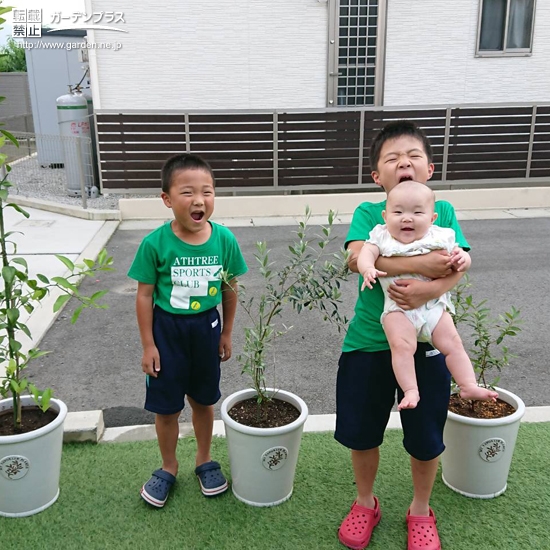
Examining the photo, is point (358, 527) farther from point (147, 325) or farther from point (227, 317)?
point (147, 325)

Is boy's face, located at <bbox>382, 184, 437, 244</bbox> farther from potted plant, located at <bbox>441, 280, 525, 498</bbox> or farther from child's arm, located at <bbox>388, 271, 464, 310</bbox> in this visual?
potted plant, located at <bbox>441, 280, 525, 498</bbox>

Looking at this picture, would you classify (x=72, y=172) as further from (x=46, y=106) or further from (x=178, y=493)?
(x=178, y=493)

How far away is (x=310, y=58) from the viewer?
9711mm

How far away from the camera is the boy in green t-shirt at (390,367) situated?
2.01 m

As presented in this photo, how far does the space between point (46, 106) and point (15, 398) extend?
39.0 ft

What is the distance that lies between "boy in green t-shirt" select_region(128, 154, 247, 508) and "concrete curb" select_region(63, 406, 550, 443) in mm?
556

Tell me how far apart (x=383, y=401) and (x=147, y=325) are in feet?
3.27

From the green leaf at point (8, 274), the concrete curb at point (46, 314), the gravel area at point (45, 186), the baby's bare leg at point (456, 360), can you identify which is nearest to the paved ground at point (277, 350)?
the concrete curb at point (46, 314)

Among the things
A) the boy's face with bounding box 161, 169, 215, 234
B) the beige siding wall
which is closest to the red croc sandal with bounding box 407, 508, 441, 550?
the boy's face with bounding box 161, 169, 215, 234

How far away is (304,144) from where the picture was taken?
951 cm

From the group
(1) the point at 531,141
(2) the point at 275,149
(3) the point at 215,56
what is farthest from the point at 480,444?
(1) the point at 531,141

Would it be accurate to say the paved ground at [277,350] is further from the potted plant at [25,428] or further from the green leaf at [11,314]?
the green leaf at [11,314]

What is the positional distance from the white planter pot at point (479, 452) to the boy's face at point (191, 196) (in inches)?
53.8

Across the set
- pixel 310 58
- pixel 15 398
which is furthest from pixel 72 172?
pixel 15 398
